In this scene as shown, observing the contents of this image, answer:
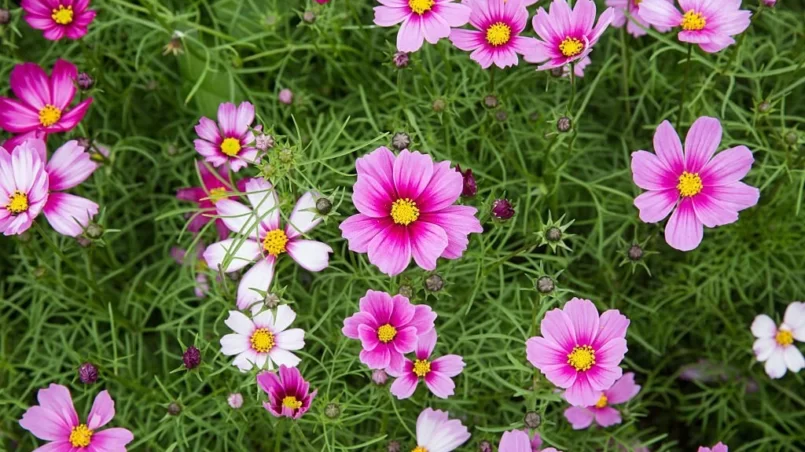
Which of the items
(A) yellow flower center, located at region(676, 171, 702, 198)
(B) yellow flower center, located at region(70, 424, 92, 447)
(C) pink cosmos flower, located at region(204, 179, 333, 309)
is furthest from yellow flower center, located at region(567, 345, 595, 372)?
(B) yellow flower center, located at region(70, 424, 92, 447)

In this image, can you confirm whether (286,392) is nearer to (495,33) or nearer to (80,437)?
(80,437)

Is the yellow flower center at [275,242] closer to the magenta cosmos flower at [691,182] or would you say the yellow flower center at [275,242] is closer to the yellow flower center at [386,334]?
the yellow flower center at [386,334]

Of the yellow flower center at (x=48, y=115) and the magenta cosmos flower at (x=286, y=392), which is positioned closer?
the magenta cosmos flower at (x=286, y=392)

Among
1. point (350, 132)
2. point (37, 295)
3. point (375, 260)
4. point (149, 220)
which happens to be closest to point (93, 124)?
point (149, 220)

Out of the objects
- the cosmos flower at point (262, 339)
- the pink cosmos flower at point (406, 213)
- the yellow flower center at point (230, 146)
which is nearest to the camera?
the pink cosmos flower at point (406, 213)

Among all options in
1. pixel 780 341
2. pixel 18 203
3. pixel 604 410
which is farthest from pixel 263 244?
pixel 780 341

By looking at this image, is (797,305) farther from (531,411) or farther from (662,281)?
(531,411)

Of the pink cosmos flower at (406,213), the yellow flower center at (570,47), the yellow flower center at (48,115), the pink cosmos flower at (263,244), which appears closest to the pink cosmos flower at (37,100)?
→ the yellow flower center at (48,115)
